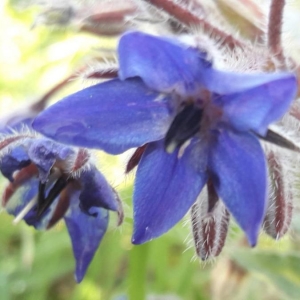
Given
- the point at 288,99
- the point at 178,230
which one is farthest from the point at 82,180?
the point at 178,230

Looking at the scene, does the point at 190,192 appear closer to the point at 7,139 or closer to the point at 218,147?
the point at 218,147

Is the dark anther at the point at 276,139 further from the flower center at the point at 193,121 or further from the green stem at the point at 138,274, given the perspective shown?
the green stem at the point at 138,274

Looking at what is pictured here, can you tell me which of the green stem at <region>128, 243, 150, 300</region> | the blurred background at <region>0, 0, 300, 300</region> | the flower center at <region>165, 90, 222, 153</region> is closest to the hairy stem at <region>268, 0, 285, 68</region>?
the flower center at <region>165, 90, 222, 153</region>

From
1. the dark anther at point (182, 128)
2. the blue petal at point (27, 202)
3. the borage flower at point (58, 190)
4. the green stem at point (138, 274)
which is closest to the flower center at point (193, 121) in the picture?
the dark anther at point (182, 128)

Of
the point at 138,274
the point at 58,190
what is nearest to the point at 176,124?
the point at 58,190

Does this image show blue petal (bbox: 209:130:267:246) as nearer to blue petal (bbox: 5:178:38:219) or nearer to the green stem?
blue petal (bbox: 5:178:38:219)

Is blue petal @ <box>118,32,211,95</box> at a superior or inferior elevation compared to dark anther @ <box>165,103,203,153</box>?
superior

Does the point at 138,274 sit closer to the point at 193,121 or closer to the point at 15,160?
the point at 15,160
